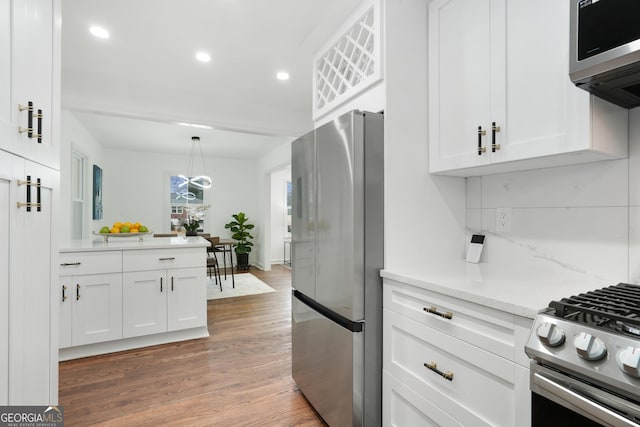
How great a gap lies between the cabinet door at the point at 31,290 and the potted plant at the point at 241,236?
5.69 meters

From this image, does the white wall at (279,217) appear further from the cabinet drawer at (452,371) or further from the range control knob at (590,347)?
the range control knob at (590,347)

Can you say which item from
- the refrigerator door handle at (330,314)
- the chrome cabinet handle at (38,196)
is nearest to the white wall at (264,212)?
the refrigerator door handle at (330,314)

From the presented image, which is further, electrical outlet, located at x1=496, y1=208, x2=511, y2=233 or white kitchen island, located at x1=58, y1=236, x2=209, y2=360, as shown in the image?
white kitchen island, located at x1=58, y1=236, x2=209, y2=360

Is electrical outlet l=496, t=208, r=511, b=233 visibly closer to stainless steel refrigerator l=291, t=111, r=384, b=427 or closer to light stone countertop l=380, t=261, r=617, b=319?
light stone countertop l=380, t=261, r=617, b=319

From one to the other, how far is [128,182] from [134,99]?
13.2 ft

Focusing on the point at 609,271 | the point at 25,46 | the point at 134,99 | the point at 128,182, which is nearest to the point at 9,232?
the point at 25,46

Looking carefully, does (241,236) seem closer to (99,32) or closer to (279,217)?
(279,217)

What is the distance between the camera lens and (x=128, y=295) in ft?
9.29

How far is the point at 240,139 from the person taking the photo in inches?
219

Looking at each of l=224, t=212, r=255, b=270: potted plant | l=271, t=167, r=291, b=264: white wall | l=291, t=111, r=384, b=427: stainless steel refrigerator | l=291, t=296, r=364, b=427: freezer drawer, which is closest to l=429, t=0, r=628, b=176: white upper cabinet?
l=291, t=111, r=384, b=427: stainless steel refrigerator

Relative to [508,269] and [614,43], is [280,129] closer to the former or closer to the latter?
[508,269]

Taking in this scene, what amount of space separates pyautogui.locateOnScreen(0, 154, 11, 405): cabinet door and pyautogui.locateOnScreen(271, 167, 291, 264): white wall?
680 cm

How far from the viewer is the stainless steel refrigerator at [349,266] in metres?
1.55

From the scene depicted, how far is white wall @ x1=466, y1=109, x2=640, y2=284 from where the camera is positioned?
1.27m
